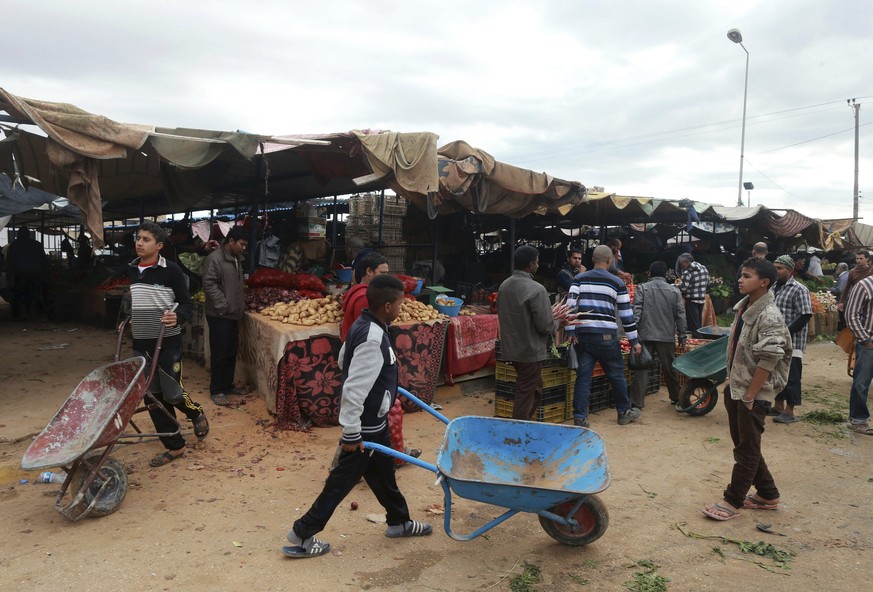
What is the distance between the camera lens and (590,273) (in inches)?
243

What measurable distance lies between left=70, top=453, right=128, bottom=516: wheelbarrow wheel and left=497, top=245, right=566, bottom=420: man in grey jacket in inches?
133

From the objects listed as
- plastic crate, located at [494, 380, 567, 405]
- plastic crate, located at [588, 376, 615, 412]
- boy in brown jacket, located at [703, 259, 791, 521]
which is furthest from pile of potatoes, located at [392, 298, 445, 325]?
boy in brown jacket, located at [703, 259, 791, 521]

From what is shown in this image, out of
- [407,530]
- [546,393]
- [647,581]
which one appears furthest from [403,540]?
[546,393]

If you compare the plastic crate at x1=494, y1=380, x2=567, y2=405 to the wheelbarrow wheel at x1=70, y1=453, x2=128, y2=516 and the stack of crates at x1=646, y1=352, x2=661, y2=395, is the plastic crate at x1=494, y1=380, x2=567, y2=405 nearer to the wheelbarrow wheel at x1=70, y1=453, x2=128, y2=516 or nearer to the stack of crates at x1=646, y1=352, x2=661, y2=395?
the stack of crates at x1=646, y1=352, x2=661, y2=395

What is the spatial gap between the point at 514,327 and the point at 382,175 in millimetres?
2575

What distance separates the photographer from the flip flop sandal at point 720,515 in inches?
159

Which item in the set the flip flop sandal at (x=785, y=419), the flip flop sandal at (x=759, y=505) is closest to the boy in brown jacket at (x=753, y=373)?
the flip flop sandal at (x=759, y=505)

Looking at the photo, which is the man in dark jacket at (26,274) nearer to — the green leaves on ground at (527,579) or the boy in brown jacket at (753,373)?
the green leaves on ground at (527,579)

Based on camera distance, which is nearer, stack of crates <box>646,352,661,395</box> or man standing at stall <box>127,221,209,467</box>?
man standing at stall <box>127,221,209,467</box>

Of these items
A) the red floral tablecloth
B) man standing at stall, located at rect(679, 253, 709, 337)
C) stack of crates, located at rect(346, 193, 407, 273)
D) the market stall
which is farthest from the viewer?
stack of crates, located at rect(346, 193, 407, 273)

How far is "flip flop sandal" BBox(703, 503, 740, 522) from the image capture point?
4.03 meters

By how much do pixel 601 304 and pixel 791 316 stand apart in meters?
2.22

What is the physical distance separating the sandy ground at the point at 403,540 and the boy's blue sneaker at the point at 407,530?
6 cm

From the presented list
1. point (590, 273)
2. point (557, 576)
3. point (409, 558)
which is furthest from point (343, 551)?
point (590, 273)
